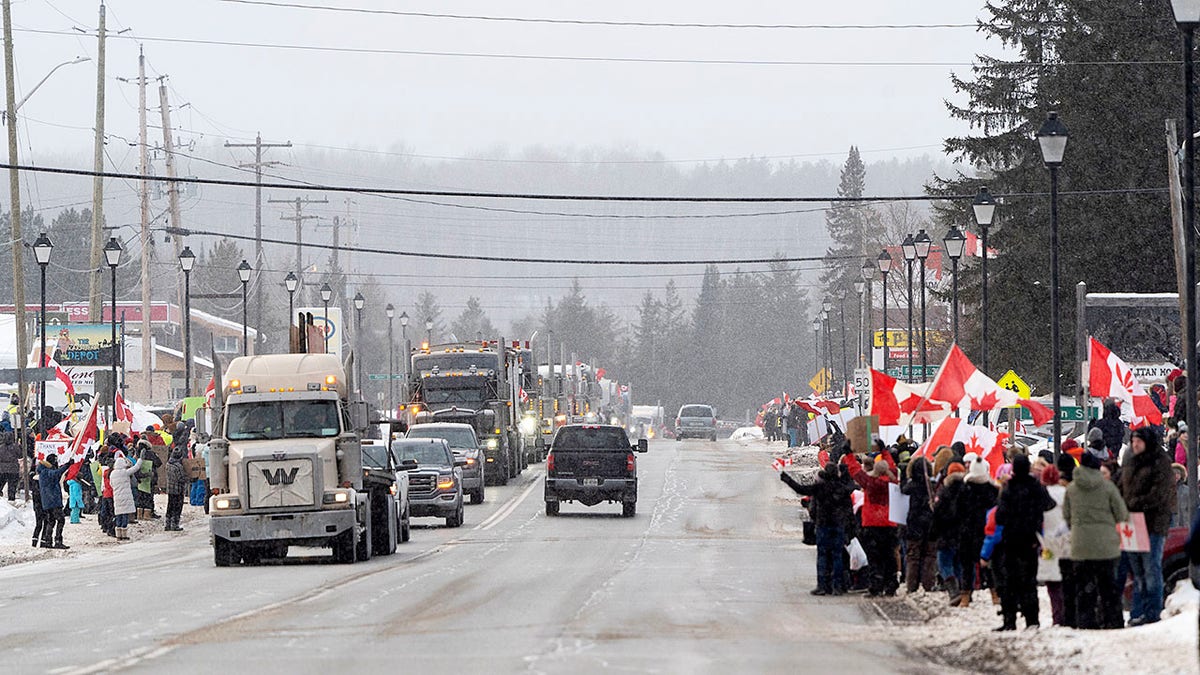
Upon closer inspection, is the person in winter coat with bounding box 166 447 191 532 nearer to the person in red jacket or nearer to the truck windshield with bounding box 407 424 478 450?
the truck windshield with bounding box 407 424 478 450

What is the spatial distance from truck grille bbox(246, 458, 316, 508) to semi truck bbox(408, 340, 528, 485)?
2669 centimetres

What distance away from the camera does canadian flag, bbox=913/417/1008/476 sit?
1032 inches

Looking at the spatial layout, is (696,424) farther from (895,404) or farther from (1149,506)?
(1149,506)

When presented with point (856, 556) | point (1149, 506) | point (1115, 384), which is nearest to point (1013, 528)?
point (1149, 506)

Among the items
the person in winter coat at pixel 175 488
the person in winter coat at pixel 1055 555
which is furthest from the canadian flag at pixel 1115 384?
the person in winter coat at pixel 175 488

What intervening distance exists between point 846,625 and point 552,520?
76.0ft

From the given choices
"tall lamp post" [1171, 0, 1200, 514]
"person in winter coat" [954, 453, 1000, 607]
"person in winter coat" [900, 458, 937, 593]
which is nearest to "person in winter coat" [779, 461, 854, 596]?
"person in winter coat" [900, 458, 937, 593]

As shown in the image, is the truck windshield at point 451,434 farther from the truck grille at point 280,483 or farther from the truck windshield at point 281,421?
the truck grille at point 280,483

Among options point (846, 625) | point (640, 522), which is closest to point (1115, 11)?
point (640, 522)

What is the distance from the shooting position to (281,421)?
93.7 feet

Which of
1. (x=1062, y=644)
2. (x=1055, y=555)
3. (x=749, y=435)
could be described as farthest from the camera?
(x=749, y=435)

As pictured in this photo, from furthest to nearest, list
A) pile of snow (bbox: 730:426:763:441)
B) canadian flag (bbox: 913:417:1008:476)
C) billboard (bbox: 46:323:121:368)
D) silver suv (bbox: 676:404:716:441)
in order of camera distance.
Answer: pile of snow (bbox: 730:426:763:441)
silver suv (bbox: 676:404:716:441)
billboard (bbox: 46:323:121:368)
canadian flag (bbox: 913:417:1008:476)

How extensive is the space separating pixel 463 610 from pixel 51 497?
605 inches

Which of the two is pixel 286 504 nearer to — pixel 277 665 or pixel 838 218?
pixel 277 665
